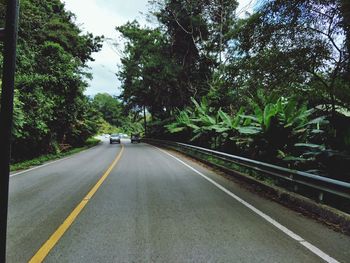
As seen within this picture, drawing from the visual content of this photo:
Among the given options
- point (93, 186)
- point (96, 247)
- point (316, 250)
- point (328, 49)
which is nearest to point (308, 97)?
point (328, 49)

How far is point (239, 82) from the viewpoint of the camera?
9.73 metres

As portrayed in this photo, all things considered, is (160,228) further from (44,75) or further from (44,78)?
(44,75)

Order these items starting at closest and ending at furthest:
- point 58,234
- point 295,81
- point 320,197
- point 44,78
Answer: point 58,234
point 320,197
point 295,81
point 44,78

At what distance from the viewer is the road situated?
3930 mm

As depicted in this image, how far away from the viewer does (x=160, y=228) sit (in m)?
5.00

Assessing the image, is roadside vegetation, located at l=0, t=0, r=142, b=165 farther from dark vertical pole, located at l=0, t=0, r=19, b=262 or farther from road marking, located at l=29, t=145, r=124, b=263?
dark vertical pole, located at l=0, t=0, r=19, b=262

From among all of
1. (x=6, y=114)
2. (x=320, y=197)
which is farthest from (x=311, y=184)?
(x=6, y=114)

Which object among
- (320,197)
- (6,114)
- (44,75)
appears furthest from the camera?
(44,75)

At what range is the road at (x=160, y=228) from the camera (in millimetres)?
3930

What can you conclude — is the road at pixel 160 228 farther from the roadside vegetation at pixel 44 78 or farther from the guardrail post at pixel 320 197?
the roadside vegetation at pixel 44 78

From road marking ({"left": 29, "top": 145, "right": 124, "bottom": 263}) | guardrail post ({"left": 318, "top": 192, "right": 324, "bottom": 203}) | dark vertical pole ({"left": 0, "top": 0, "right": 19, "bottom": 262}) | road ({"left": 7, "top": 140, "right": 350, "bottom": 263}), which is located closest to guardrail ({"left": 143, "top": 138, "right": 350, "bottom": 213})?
guardrail post ({"left": 318, "top": 192, "right": 324, "bottom": 203})

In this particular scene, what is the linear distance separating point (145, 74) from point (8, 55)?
33652mm

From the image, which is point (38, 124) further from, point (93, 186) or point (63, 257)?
point (63, 257)

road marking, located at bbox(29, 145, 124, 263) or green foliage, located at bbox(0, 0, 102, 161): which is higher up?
green foliage, located at bbox(0, 0, 102, 161)
